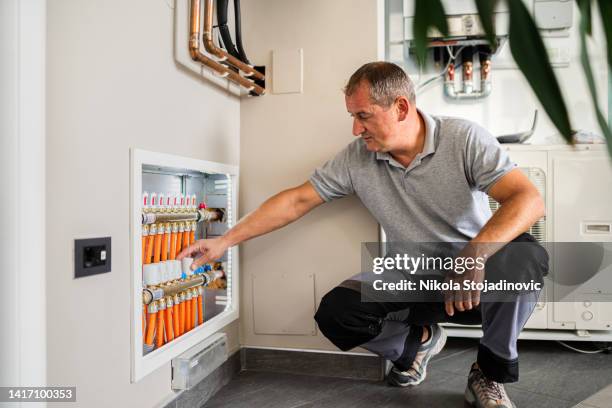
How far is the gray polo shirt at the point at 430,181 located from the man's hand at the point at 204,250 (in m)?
0.41

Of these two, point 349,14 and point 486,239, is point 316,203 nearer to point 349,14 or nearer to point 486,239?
→ point 486,239

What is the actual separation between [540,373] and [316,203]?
1.09 meters

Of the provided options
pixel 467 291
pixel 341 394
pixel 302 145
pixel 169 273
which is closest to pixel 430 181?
pixel 467 291

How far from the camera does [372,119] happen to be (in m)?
1.54

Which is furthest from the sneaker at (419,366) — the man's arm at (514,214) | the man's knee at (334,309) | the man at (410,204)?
the man's arm at (514,214)

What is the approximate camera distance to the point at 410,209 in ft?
5.32

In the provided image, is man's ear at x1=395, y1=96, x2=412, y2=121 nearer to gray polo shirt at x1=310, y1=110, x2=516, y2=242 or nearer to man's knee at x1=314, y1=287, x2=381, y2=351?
gray polo shirt at x1=310, y1=110, x2=516, y2=242

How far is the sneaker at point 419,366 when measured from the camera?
168cm

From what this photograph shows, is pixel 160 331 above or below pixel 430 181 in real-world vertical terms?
below

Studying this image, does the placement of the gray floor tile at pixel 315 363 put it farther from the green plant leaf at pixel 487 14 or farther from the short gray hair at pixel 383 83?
the green plant leaf at pixel 487 14

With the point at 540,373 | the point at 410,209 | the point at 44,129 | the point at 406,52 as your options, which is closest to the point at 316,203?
the point at 410,209

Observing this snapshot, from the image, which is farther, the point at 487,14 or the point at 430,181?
the point at 430,181

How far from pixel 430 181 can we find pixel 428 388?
73 cm

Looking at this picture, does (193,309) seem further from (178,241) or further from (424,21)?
(424,21)
